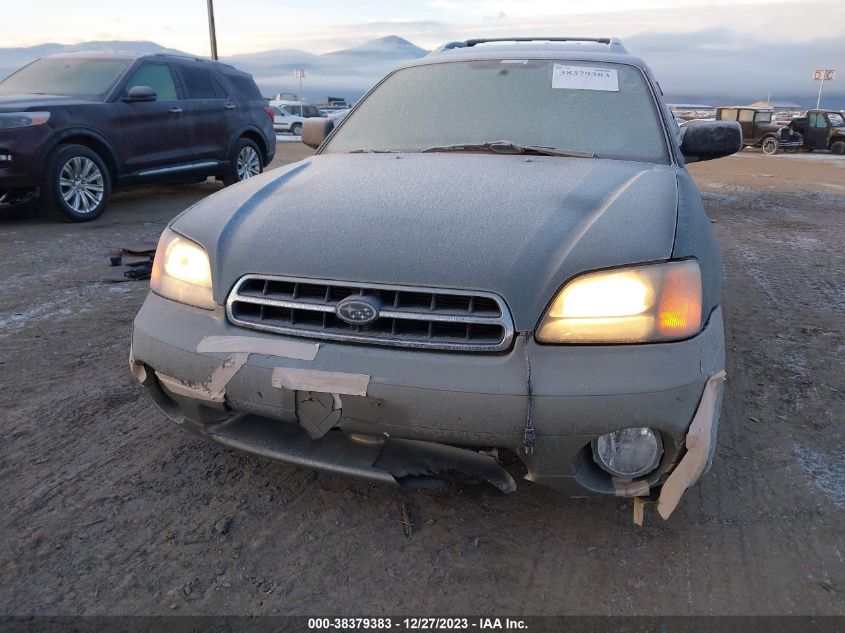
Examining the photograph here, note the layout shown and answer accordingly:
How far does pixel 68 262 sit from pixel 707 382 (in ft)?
17.2

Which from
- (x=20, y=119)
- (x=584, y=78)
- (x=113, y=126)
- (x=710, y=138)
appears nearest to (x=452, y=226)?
(x=584, y=78)

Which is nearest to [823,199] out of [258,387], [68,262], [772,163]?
[772,163]

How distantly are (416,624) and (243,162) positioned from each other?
27.7 ft

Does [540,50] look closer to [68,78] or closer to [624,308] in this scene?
[624,308]

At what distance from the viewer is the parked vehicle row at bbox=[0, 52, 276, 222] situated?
268 inches

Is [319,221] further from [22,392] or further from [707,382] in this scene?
[22,392]

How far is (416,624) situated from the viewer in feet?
6.25

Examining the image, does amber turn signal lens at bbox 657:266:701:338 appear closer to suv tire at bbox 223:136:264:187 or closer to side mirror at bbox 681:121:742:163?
side mirror at bbox 681:121:742:163

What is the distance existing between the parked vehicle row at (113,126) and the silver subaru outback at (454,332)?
5.25 metres

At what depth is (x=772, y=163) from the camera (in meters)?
19.0

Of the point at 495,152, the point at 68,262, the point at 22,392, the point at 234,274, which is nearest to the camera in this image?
the point at 234,274

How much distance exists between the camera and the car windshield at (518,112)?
3.07 m

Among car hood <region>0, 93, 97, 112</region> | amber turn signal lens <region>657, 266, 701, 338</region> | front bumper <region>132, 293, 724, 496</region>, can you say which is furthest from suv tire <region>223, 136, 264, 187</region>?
amber turn signal lens <region>657, 266, 701, 338</region>

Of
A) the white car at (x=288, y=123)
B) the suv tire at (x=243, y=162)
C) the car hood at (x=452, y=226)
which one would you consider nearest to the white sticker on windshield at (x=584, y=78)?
the car hood at (x=452, y=226)
